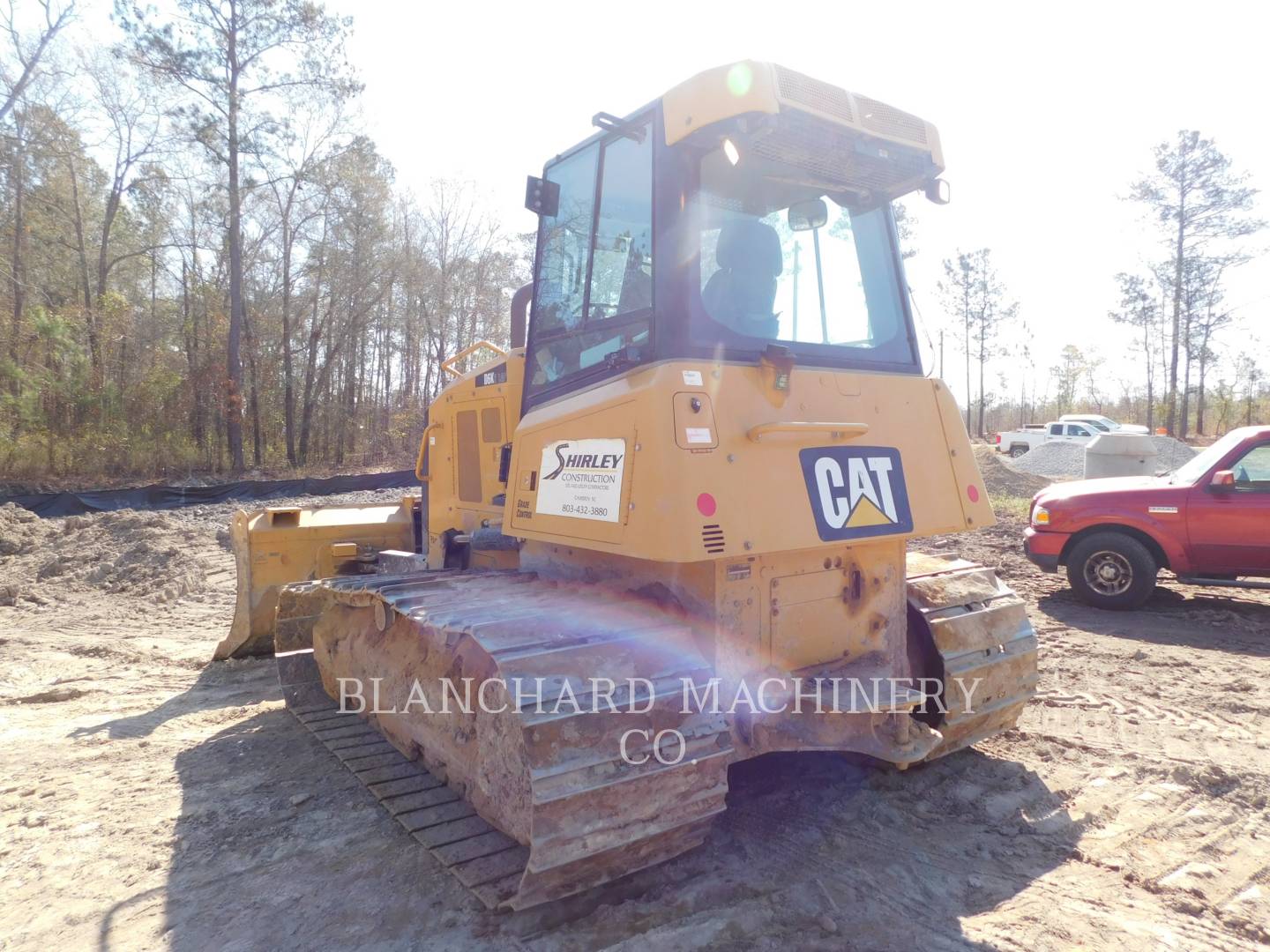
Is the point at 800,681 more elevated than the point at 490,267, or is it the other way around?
the point at 490,267

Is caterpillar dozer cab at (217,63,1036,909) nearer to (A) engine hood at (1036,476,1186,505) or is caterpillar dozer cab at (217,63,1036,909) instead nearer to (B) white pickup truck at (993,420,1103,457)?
(A) engine hood at (1036,476,1186,505)

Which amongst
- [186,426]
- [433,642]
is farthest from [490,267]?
[433,642]

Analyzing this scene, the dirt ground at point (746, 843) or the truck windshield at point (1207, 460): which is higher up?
the truck windshield at point (1207, 460)

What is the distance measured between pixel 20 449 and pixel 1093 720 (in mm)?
22883

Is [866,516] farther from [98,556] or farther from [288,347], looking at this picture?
[288,347]

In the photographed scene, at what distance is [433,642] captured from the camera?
9.79 feet

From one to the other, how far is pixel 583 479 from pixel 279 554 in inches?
149

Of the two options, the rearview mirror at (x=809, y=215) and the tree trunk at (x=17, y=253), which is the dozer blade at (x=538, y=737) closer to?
the rearview mirror at (x=809, y=215)

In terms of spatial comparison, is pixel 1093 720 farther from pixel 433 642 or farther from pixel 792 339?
pixel 433 642

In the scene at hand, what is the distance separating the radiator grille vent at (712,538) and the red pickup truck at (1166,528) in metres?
6.31

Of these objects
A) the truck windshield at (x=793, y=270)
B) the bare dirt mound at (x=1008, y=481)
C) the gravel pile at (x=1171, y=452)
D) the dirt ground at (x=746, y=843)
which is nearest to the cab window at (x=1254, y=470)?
the dirt ground at (x=746, y=843)

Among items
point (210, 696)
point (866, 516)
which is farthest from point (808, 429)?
point (210, 696)

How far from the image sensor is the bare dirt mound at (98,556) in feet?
27.3

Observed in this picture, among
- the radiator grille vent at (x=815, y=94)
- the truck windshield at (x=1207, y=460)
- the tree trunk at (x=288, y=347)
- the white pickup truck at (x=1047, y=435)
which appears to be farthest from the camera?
the white pickup truck at (x=1047, y=435)
